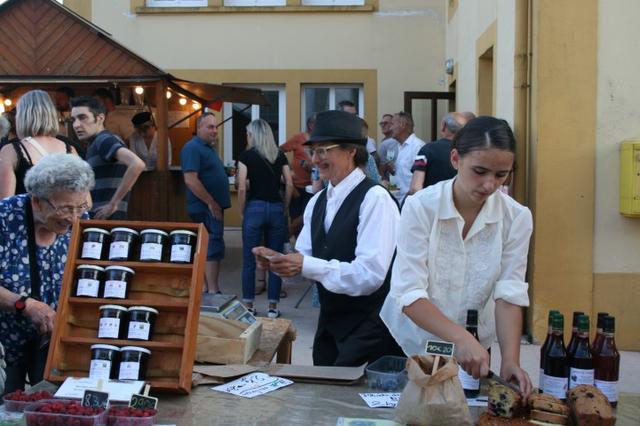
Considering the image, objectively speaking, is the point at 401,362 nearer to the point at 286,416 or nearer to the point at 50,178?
the point at 286,416

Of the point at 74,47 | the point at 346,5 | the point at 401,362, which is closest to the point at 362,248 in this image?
the point at 401,362

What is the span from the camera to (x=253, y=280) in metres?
7.61

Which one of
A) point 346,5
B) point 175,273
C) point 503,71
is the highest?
point 346,5

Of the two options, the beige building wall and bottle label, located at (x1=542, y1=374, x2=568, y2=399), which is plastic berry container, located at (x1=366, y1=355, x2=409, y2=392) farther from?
the beige building wall

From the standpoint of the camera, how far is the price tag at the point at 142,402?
8.27 ft

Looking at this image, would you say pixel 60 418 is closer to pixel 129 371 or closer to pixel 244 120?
pixel 129 371

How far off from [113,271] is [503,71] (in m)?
5.33

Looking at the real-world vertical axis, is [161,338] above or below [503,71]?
below

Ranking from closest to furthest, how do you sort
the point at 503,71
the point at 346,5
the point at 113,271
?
the point at 113,271, the point at 503,71, the point at 346,5

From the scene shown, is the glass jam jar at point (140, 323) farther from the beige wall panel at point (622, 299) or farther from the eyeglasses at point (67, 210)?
the beige wall panel at point (622, 299)

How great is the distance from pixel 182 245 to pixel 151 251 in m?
0.11

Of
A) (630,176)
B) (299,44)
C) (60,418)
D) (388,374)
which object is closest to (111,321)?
(60,418)

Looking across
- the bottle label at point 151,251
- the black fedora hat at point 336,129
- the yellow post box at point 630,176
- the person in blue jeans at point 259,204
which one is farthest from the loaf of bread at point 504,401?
the person in blue jeans at point 259,204

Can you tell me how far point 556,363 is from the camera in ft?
9.16
